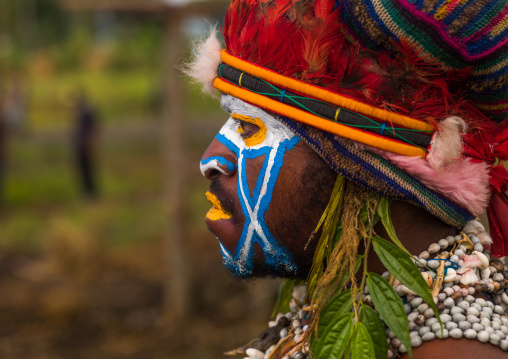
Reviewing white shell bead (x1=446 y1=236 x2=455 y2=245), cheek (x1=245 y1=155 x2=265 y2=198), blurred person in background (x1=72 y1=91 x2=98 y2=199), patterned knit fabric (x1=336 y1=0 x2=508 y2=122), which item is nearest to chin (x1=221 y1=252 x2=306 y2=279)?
cheek (x1=245 y1=155 x2=265 y2=198)

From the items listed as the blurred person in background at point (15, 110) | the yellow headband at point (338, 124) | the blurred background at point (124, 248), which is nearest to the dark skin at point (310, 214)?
the yellow headband at point (338, 124)

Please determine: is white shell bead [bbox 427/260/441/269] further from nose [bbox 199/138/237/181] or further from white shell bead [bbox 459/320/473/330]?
nose [bbox 199/138/237/181]

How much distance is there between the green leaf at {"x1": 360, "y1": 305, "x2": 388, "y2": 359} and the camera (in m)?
1.51

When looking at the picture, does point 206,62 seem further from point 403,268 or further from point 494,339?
point 494,339

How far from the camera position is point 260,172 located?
1.66 meters

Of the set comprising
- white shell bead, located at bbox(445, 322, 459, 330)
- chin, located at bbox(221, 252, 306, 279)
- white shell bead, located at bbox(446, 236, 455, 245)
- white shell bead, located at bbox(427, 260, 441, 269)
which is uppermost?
white shell bead, located at bbox(446, 236, 455, 245)

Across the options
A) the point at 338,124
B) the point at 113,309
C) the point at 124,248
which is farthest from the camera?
the point at 124,248

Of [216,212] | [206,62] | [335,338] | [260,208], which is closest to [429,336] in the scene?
[335,338]

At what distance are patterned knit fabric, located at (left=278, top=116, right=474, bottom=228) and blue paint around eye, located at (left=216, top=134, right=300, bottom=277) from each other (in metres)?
0.07

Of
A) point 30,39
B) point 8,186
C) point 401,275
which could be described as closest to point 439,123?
point 401,275

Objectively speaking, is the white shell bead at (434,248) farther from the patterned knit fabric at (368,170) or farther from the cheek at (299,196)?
the cheek at (299,196)

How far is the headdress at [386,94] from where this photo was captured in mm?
1494

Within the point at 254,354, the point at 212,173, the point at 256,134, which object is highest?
the point at 256,134

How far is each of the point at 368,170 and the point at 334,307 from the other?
0.37m
